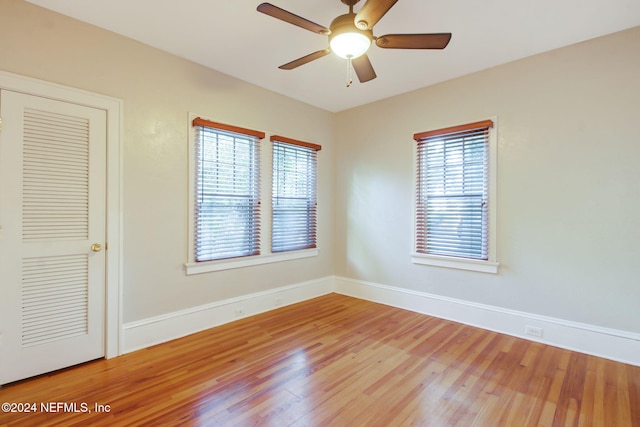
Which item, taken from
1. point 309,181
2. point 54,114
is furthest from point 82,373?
point 309,181

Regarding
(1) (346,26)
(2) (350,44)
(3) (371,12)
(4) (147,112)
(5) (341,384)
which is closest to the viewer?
(3) (371,12)

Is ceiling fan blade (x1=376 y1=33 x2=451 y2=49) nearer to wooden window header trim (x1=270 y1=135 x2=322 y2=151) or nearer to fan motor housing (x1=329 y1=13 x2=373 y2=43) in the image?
fan motor housing (x1=329 y1=13 x2=373 y2=43)

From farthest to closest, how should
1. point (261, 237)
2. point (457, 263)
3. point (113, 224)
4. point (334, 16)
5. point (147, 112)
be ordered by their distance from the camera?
point (261, 237)
point (457, 263)
point (147, 112)
point (113, 224)
point (334, 16)

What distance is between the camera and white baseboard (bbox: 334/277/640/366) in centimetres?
261

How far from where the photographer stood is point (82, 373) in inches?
93.7

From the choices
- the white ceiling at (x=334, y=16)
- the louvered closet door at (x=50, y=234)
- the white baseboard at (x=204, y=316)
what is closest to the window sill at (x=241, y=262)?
the white baseboard at (x=204, y=316)

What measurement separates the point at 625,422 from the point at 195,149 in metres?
4.02

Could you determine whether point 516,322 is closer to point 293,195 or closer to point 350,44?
point 293,195

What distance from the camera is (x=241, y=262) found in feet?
11.8

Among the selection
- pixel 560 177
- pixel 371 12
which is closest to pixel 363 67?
pixel 371 12

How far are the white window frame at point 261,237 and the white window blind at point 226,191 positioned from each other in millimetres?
49

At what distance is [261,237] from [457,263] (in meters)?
2.40

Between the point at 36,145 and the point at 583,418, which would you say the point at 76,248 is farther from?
the point at 583,418

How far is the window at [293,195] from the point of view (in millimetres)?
3996
